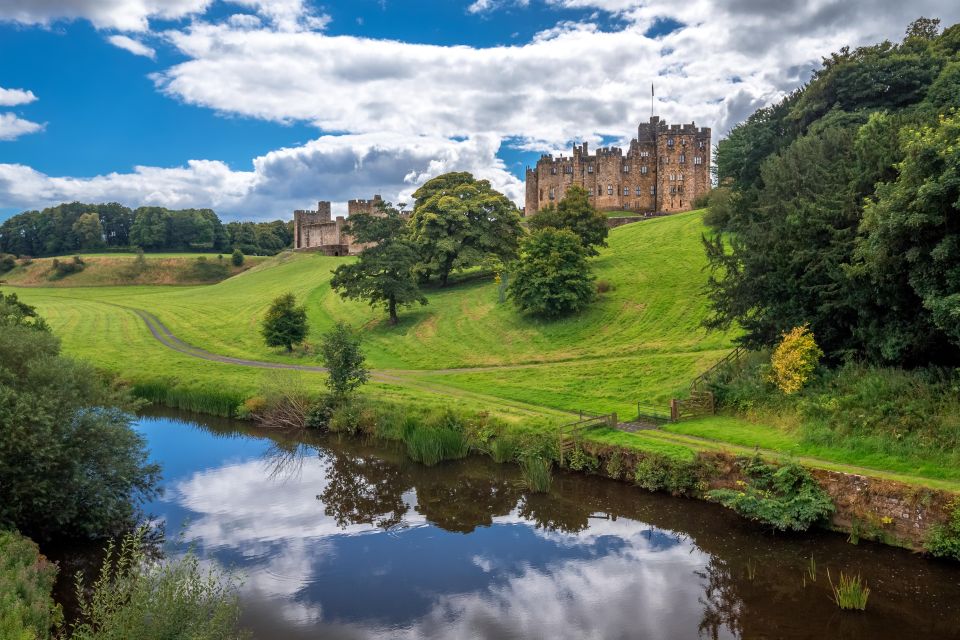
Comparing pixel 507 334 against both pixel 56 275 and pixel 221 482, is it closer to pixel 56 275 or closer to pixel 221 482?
pixel 221 482

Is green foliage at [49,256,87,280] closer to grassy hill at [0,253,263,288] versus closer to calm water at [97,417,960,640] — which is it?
grassy hill at [0,253,263,288]

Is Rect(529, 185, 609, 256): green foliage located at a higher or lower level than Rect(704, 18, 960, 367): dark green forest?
higher

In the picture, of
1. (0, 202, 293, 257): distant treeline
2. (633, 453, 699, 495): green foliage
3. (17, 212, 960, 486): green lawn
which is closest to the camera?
(633, 453, 699, 495): green foliage

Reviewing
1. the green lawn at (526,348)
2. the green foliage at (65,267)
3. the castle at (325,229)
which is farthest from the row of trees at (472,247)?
the green foliage at (65,267)

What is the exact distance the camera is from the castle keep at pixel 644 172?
8181 cm

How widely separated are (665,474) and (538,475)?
3782mm

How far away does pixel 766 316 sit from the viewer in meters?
24.6

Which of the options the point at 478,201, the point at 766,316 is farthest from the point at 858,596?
the point at 478,201

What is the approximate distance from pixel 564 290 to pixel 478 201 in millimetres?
17764

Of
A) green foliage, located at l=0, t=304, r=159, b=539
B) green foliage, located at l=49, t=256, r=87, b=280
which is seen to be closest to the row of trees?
green foliage, located at l=0, t=304, r=159, b=539

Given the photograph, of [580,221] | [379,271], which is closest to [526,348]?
[379,271]

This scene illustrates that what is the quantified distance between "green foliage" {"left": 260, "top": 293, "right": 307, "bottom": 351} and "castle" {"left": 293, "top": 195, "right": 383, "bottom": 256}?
153ft

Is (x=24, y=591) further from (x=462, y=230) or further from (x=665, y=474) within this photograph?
(x=462, y=230)

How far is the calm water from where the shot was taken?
527 inches
